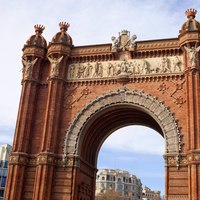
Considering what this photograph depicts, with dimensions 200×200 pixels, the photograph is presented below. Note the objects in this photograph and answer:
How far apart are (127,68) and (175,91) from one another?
3.36 m

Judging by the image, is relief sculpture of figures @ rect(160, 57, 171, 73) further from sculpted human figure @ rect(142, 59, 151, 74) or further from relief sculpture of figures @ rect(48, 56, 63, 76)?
relief sculpture of figures @ rect(48, 56, 63, 76)

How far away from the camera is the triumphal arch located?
18.8m

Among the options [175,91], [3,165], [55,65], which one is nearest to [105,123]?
[55,65]

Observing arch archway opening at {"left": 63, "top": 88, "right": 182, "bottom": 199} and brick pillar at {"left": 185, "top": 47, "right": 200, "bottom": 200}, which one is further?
arch archway opening at {"left": 63, "top": 88, "right": 182, "bottom": 199}

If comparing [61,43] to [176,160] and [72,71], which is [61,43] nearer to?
[72,71]

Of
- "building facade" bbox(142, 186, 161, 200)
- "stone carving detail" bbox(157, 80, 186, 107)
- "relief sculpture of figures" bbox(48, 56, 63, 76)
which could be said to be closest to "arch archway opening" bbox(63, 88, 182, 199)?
"stone carving detail" bbox(157, 80, 186, 107)

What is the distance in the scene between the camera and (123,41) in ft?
71.4

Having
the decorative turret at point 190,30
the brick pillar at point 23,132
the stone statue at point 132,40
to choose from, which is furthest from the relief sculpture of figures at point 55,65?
the decorative turret at point 190,30

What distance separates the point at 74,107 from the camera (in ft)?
69.4

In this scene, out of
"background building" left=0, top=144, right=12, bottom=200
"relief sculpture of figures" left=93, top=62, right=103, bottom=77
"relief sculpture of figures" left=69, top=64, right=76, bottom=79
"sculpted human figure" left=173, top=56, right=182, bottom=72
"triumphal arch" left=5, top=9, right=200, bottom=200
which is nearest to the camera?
"triumphal arch" left=5, top=9, right=200, bottom=200

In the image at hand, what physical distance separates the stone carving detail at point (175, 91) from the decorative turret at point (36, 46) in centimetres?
826

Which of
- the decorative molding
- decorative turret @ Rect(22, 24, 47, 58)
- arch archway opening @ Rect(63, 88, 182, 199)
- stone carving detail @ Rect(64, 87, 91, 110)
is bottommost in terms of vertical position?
the decorative molding

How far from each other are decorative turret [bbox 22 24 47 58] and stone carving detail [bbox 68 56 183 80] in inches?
90.1

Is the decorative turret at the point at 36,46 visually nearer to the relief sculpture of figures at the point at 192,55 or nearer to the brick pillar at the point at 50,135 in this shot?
the brick pillar at the point at 50,135
